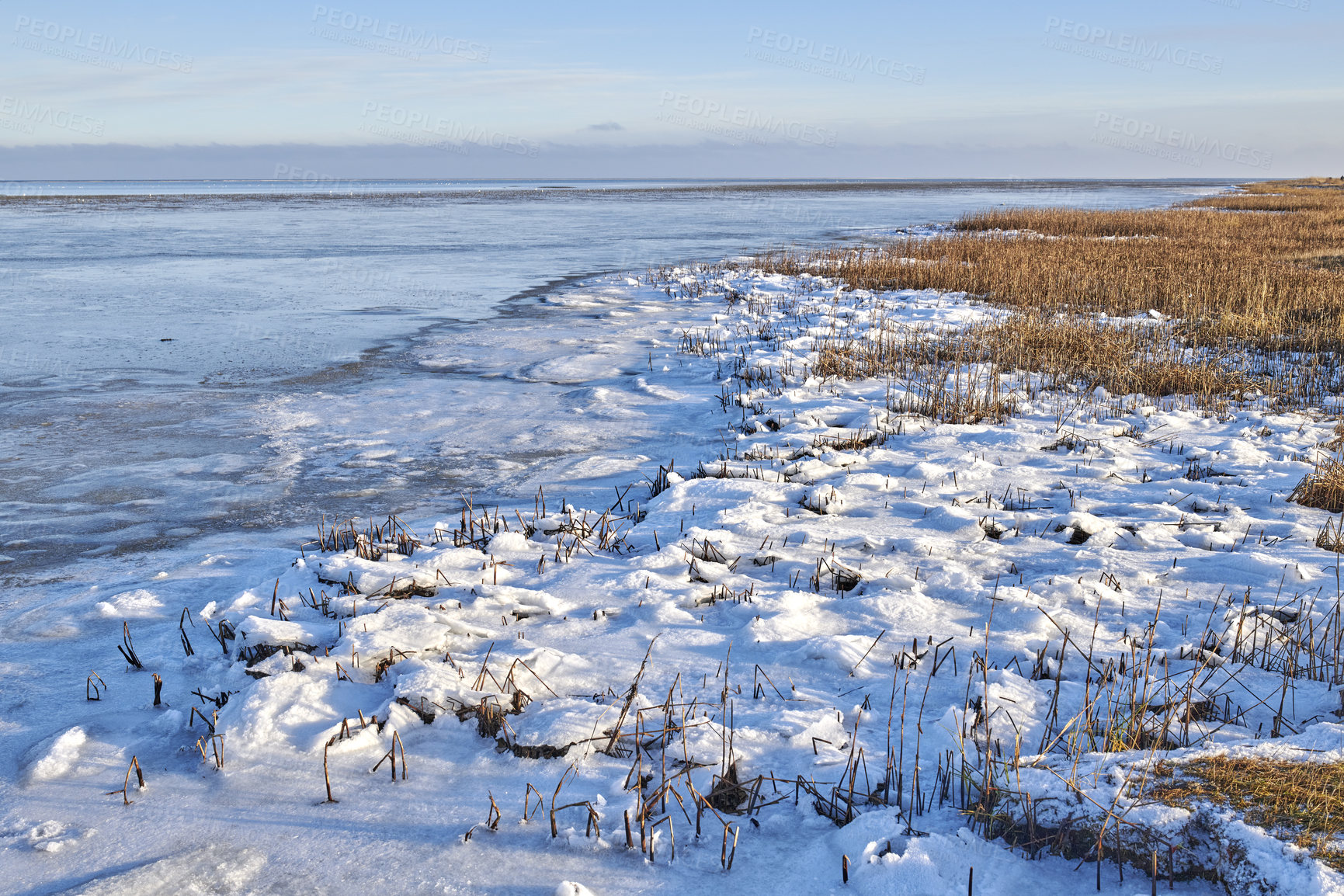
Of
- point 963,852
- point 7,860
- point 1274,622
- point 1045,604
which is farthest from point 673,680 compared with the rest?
point 1274,622

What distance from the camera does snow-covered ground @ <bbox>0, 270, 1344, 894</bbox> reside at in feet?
8.61

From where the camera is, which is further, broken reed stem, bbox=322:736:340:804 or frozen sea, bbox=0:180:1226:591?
frozen sea, bbox=0:180:1226:591

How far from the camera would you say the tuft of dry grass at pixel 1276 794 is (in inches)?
89.9

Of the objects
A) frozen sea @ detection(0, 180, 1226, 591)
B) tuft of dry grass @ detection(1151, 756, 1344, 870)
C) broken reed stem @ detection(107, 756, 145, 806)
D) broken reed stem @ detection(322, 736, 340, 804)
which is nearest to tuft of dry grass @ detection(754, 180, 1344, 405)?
frozen sea @ detection(0, 180, 1226, 591)

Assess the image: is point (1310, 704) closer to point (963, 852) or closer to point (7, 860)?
point (963, 852)

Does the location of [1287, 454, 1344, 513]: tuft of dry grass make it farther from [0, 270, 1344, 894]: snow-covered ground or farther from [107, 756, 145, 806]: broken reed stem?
[107, 756, 145, 806]: broken reed stem

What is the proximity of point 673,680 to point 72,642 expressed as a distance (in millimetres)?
2776

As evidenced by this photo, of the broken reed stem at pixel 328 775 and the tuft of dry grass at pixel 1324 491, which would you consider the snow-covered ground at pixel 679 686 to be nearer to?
the broken reed stem at pixel 328 775

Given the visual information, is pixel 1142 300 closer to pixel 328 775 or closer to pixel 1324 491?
pixel 1324 491

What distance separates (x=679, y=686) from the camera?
3.53 meters

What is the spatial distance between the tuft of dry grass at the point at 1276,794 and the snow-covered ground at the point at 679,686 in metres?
0.08

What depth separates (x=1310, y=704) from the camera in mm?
3314

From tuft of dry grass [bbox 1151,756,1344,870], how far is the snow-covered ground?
84mm

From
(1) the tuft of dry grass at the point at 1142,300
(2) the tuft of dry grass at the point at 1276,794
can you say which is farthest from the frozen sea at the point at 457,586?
(1) the tuft of dry grass at the point at 1142,300
